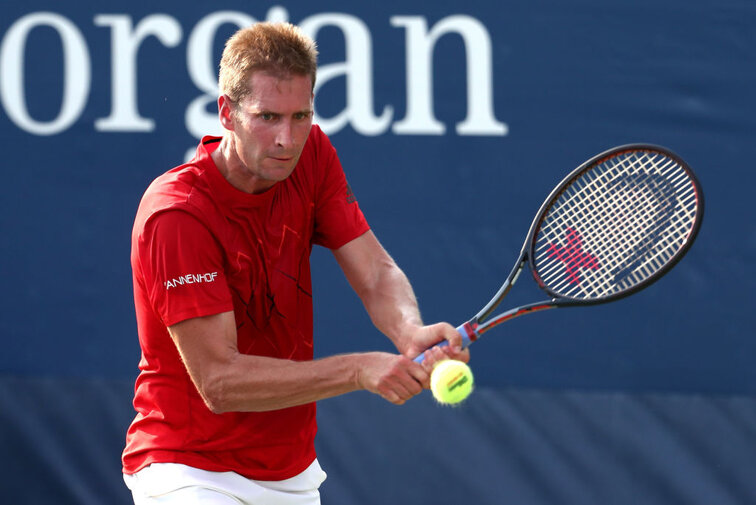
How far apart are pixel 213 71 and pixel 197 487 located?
2.08m

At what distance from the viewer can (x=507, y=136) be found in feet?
14.6

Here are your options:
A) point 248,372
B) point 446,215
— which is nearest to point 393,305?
point 248,372

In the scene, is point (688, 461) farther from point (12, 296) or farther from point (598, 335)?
point (12, 296)

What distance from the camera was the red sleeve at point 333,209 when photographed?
3150mm

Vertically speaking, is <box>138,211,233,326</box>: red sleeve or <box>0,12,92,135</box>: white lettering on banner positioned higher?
<box>0,12,92,135</box>: white lettering on banner

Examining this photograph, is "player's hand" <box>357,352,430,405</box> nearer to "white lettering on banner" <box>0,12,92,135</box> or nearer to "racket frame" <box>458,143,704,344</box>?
"racket frame" <box>458,143,704,344</box>

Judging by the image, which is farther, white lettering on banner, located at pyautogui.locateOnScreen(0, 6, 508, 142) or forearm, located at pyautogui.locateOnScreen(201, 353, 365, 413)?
white lettering on banner, located at pyautogui.locateOnScreen(0, 6, 508, 142)

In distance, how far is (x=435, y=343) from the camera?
2.79 meters

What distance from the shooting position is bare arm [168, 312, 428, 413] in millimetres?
→ 2693

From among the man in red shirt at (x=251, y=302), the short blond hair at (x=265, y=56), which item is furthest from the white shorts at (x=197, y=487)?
the short blond hair at (x=265, y=56)

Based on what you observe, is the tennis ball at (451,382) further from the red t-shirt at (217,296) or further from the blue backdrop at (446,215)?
the blue backdrop at (446,215)

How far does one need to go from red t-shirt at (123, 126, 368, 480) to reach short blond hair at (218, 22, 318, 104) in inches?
9.7

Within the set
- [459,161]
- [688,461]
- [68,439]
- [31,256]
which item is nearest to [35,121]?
[31,256]

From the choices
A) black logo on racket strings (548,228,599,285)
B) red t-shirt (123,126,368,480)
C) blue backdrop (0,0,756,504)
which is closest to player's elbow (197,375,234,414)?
red t-shirt (123,126,368,480)
